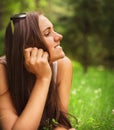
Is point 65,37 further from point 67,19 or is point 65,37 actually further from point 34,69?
point 34,69

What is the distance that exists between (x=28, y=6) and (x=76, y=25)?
2.01 metres

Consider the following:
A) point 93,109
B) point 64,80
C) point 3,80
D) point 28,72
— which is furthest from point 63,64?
point 93,109

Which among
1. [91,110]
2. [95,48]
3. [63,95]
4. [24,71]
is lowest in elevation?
[95,48]

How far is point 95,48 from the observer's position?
20.0 meters

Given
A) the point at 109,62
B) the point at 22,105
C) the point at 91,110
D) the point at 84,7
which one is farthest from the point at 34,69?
the point at 109,62

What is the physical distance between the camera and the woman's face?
4051 mm

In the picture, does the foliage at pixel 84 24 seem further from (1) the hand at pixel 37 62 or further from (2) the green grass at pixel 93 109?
(1) the hand at pixel 37 62

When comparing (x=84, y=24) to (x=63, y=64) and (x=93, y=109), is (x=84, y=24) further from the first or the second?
(x=63, y=64)

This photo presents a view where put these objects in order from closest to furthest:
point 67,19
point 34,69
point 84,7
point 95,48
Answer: point 34,69 → point 84,7 → point 67,19 → point 95,48

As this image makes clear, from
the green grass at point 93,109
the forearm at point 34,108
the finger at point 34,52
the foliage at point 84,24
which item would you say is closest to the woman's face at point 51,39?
the finger at point 34,52

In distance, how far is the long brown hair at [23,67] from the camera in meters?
4.03

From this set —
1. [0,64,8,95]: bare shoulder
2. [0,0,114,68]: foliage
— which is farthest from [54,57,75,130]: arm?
[0,0,114,68]: foliage

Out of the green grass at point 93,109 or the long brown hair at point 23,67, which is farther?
the green grass at point 93,109

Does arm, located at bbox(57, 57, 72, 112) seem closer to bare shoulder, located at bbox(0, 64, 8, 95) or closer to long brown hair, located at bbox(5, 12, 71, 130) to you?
long brown hair, located at bbox(5, 12, 71, 130)
